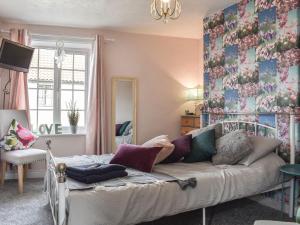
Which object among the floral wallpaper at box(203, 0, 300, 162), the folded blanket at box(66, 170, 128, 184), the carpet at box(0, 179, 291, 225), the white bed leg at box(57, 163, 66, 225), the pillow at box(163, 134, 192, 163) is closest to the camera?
the white bed leg at box(57, 163, 66, 225)

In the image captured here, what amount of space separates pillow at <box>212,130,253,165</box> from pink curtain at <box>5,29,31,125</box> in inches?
117

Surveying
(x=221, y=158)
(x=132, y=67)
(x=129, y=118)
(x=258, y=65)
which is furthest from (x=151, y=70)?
(x=221, y=158)

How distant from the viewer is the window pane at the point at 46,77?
478 centimetres

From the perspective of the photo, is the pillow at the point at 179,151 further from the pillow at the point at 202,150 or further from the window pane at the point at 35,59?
the window pane at the point at 35,59

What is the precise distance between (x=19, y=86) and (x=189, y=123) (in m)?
2.80

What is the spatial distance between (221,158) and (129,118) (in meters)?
2.29

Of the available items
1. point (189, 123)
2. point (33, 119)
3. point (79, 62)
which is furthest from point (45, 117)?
point (189, 123)

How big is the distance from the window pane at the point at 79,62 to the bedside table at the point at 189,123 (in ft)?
6.53

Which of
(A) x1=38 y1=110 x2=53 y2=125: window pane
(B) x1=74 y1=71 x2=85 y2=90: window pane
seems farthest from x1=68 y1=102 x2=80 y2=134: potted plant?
(B) x1=74 y1=71 x2=85 y2=90: window pane

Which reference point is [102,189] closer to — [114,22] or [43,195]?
[43,195]

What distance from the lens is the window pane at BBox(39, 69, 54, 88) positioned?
478 cm

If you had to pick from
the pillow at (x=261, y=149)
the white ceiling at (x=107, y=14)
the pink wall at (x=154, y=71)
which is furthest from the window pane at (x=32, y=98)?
the pillow at (x=261, y=149)

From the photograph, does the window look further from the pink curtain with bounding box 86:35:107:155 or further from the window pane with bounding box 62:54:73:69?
the pink curtain with bounding box 86:35:107:155

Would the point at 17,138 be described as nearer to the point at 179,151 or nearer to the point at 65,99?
the point at 65,99
